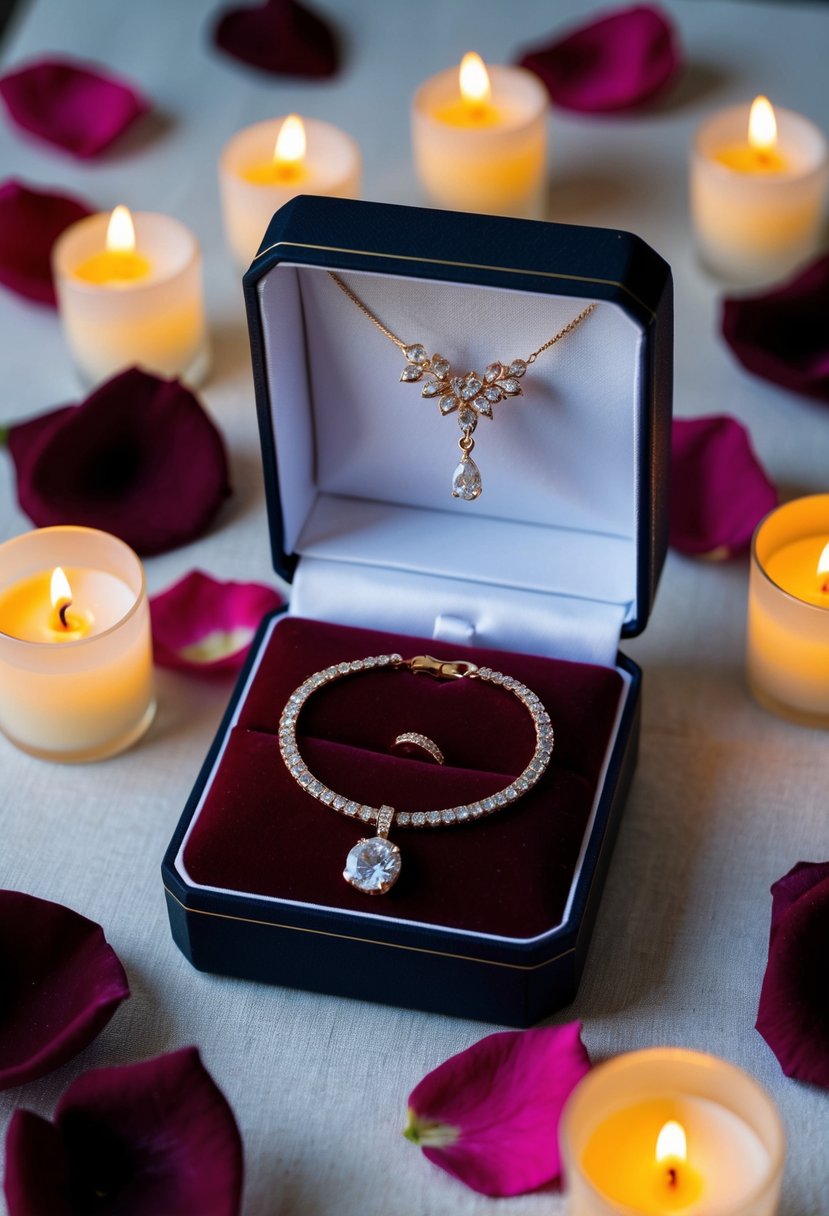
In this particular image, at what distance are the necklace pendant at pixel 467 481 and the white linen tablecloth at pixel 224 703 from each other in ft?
0.72

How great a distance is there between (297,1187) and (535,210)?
1002 millimetres

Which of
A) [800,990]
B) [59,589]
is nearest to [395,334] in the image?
[59,589]

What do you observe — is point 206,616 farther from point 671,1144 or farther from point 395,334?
point 671,1144

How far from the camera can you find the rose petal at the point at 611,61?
5.52ft

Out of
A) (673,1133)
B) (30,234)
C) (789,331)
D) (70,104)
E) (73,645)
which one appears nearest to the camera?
(673,1133)

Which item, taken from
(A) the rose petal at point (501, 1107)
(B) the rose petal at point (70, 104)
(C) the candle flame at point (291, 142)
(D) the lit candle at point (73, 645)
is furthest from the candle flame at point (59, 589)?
(B) the rose petal at point (70, 104)

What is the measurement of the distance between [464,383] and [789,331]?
0.46 metres

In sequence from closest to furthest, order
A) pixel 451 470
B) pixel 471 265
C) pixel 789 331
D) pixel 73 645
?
pixel 471 265
pixel 73 645
pixel 451 470
pixel 789 331

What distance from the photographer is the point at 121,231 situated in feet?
4.68

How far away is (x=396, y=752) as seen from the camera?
42.4 inches

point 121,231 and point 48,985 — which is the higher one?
point 121,231

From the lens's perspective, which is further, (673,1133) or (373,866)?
(373,866)

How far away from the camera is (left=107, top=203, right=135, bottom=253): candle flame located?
4.66 ft

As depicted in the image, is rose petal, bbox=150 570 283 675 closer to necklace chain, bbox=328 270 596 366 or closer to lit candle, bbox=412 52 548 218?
necklace chain, bbox=328 270 596 366
